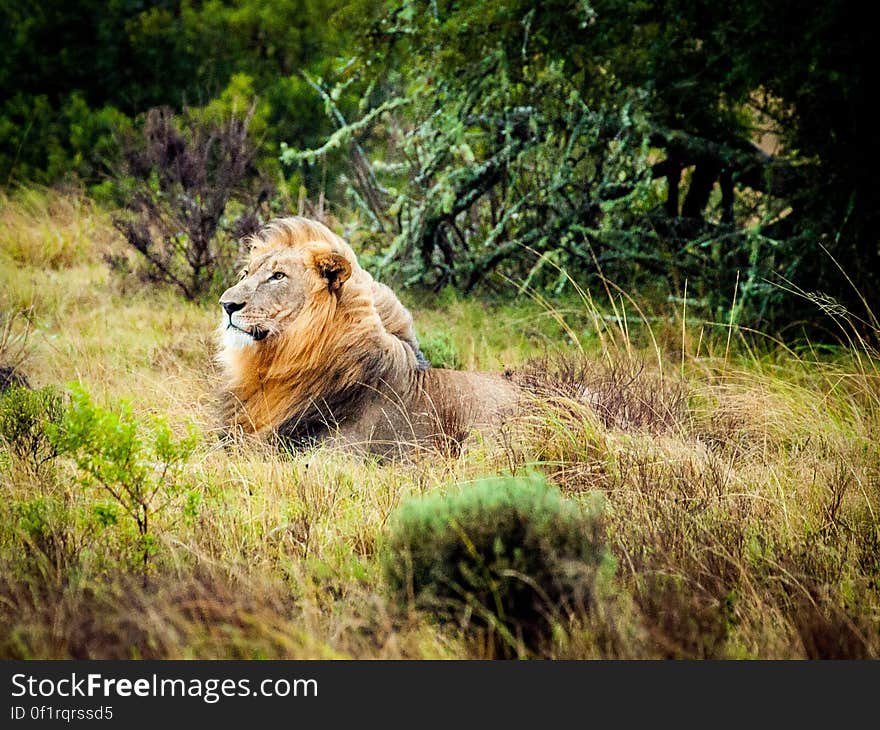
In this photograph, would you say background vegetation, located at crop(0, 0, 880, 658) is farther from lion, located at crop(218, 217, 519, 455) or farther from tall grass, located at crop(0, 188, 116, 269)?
lion, located at crop(218, 217, 519, 455)

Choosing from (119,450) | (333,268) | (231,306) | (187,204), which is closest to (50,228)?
(187,204)

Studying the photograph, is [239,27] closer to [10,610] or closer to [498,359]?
[498,359]

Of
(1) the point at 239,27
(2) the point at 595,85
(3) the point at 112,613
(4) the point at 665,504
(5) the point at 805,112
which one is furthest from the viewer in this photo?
(1) the point at 239,27

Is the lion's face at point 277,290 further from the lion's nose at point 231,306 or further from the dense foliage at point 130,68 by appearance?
the dense foliage at point 130,68

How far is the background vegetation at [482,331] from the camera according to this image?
10.1ft

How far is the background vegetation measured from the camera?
3.09 m

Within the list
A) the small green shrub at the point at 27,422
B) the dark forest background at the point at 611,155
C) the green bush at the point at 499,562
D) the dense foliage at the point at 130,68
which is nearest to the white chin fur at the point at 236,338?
the small green shrub at the point at 27,422

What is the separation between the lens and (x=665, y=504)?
156 inches

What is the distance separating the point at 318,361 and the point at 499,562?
208cm

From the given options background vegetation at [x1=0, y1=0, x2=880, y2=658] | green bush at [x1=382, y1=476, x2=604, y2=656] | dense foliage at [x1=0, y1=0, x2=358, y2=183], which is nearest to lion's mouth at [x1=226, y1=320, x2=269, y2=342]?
background vegetation at [x1=0, y1=0, x2=880, y2=658]

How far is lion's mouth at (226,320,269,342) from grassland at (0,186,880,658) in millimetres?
534

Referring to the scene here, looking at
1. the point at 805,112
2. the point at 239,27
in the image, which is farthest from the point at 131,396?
the point at 239,27

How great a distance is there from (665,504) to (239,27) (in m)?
10.7

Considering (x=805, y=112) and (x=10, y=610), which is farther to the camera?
(x=805, y=112)
